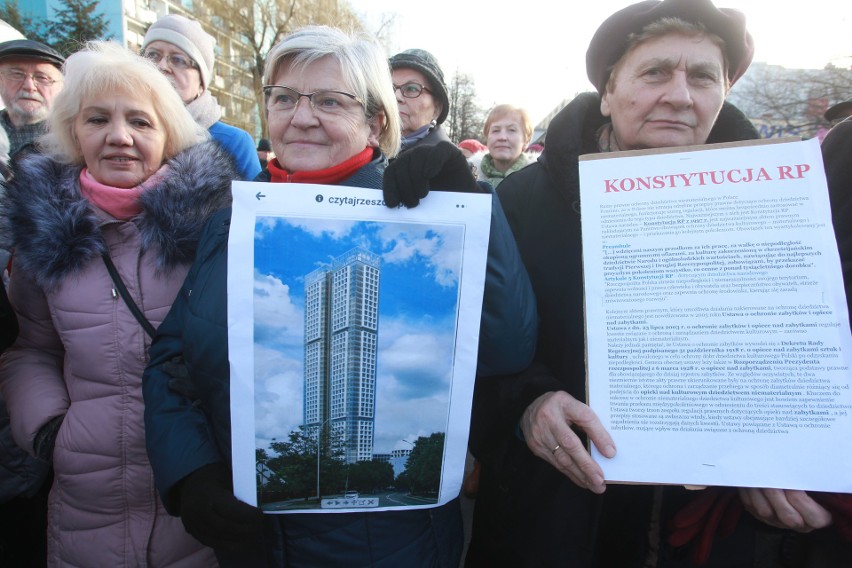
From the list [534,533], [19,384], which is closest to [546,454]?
[534,533]

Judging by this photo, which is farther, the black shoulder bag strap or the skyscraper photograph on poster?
the black shoulder bag strap

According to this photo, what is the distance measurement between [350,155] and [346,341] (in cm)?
59

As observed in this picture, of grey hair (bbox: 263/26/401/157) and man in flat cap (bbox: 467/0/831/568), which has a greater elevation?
grey hair (bbox: 263/26/401/157)

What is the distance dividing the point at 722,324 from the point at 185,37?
3683mm

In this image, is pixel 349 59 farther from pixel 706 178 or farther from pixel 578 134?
pixel 706 178

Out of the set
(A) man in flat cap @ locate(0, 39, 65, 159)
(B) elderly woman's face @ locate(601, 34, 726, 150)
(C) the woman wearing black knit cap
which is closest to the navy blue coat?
(B) elderly woman's face @ locate(601, 34, 726, 150)

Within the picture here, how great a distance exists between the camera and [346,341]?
1.11 m

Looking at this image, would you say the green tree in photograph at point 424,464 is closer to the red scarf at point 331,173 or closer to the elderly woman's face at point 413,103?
the red scarf at point 331,173

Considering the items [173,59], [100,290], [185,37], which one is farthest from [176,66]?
[100,290]

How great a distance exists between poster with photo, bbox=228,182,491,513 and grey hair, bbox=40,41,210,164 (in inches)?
37.1

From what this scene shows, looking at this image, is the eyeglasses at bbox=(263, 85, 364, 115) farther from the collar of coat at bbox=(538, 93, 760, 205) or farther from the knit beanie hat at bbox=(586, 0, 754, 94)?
the knit beanie hat at bbox=(586, 0, 754, 94)

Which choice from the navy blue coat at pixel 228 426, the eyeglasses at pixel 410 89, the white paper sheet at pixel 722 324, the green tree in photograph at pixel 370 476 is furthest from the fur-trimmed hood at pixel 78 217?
the eyeglasses at pixel 410 89

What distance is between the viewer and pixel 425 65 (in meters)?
3.27

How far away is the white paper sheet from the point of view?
0.98 meters
